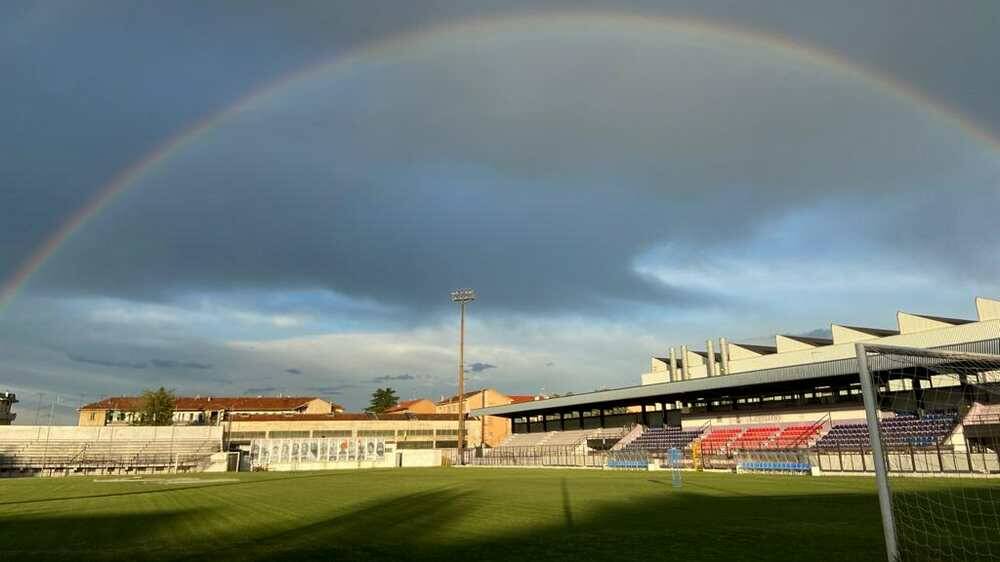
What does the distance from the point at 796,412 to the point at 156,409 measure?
8513cm

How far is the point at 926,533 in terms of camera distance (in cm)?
1236

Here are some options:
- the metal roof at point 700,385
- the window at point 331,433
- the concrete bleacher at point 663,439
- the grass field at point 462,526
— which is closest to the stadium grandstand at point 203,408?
the window at point 331,433

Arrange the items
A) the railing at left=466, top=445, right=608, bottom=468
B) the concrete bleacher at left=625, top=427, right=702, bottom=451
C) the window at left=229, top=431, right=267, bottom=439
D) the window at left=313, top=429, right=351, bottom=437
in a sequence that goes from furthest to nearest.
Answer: the window at left=313, top=429, right=351, bottom=437 → the window at left=229, top=431, right=267, bottom=439 → the railing at left=466, top=445, right=608, bottom=468 → the concrete bleacher at left=625, top=427, right=702, bottom=451

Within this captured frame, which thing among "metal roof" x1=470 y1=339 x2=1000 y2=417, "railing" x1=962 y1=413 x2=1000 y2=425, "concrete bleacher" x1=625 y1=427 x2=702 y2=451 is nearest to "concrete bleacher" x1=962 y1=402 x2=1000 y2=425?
"railing" x1=962 y1=413 x2=1000 y2=425

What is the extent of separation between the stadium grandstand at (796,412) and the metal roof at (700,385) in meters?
0.10

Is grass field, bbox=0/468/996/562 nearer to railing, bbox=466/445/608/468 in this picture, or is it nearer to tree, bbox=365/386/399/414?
railing, bbox=466/445/608/468

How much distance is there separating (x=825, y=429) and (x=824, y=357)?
12.6 meters

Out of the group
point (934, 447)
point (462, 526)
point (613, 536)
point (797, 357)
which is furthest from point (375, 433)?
point (613, 536)

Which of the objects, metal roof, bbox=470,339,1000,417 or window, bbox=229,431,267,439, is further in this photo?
window, bbox=229,431,267,439

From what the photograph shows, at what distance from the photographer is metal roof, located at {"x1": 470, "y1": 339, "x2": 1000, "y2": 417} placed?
1596 inches

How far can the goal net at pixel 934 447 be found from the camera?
1000 cm

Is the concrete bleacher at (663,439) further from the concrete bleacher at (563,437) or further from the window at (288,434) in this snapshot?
the window at (288,434)

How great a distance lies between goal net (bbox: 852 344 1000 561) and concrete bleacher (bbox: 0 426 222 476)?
55.5 m

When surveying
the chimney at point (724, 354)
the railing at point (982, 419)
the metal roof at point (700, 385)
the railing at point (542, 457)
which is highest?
the chimney at point (724, 354)
